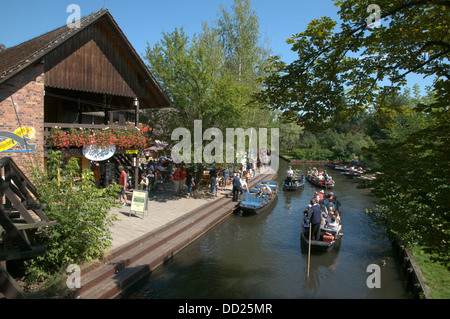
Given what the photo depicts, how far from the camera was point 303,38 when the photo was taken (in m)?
5.55

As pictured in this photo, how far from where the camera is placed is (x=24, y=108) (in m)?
9.29

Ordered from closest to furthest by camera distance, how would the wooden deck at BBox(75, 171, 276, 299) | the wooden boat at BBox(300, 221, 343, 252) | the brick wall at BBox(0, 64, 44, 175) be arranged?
the wooden deck at BBox(75, 171, 276, 299), the brick wall at BBox(0, 64, 44, 175), the wooden boat at BBox(300, 221, 343, 252)

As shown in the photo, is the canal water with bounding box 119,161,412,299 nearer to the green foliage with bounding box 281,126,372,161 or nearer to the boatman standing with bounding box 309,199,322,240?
the boatman standing with bounding box 309,199,322,240

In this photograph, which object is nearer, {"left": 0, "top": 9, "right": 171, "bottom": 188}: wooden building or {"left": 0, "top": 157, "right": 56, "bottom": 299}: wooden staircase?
{"left": 0, "top": 157, "right": 56, "bottom": 299}: wooden staircase

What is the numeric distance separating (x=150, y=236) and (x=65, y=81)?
6.42m

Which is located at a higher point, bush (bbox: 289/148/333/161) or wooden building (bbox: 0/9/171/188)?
wooden building (bbox: 0/9/171/188)

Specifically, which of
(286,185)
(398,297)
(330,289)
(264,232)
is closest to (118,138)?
(264,232)

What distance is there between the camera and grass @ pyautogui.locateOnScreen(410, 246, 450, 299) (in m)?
7.51

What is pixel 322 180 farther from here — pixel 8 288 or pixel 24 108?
pixel 8 288

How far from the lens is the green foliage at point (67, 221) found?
6770 millimetres

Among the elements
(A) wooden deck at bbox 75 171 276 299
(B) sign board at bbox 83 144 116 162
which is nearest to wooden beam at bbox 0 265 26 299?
(A) wooden deck at bbox 75 171 276 299

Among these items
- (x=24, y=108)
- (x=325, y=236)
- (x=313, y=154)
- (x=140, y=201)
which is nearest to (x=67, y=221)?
(x=24, y=108)

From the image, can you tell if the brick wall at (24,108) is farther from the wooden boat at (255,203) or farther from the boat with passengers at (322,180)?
the boat with passengers at (322,180)

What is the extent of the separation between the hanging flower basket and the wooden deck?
9.40ft
